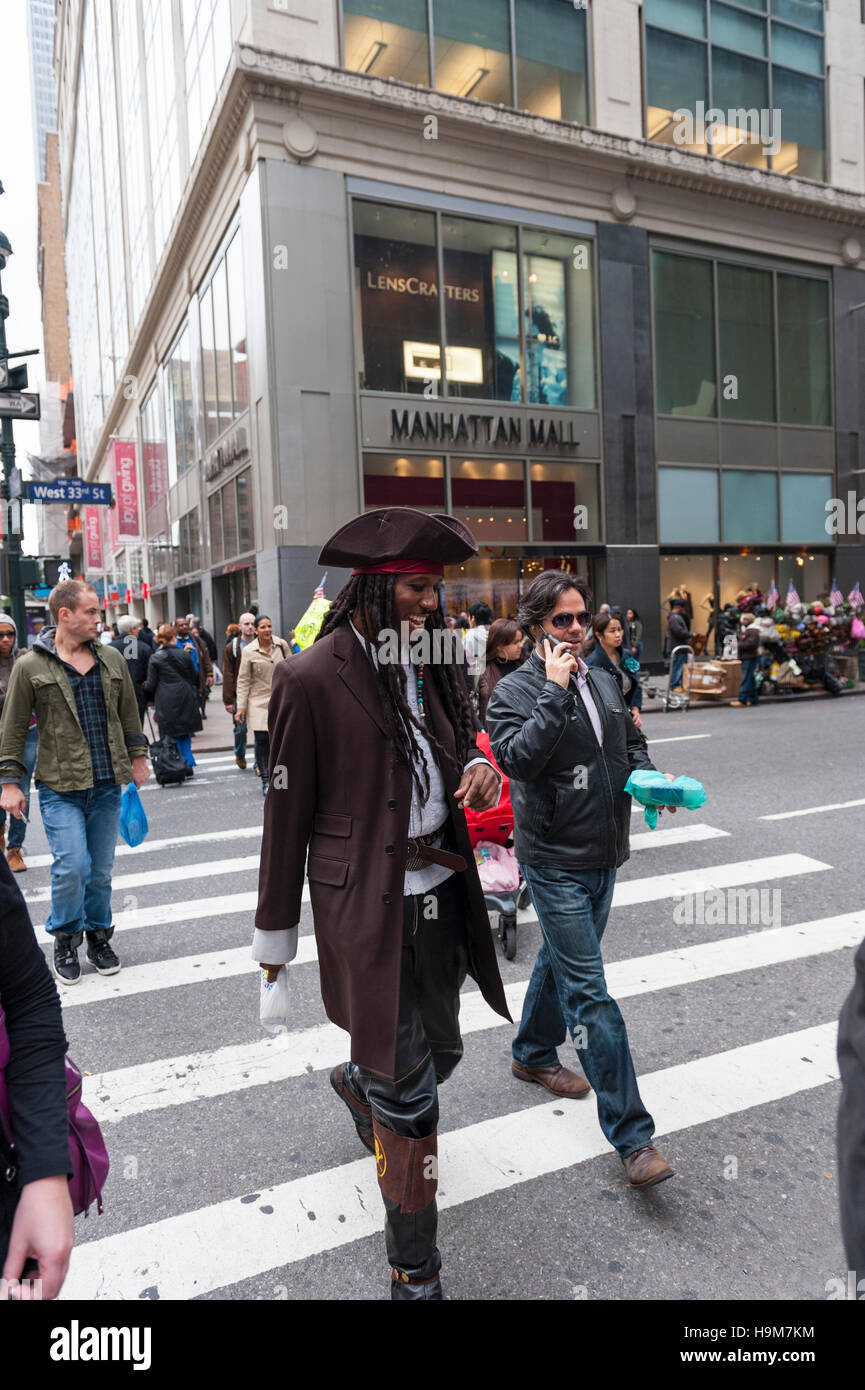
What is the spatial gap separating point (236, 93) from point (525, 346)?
7.88 meters

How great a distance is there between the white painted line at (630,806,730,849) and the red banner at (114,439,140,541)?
29428 millimetres

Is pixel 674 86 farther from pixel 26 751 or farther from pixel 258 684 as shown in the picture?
pixel 26 751

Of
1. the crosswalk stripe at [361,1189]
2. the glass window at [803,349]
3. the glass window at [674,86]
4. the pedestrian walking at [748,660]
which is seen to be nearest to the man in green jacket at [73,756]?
the crosswalk stripe at [361,1189]

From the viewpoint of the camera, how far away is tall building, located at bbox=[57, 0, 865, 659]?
687 inches

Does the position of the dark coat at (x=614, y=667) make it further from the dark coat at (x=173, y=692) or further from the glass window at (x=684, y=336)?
the glass window at (x=684, y=336)

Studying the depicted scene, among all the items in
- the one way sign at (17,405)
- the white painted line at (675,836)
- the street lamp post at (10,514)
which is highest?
the one way sign at (17,405)

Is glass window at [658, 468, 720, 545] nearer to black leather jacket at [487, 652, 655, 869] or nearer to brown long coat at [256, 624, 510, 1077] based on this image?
black leather jacket at [487, 652, 655, 869]

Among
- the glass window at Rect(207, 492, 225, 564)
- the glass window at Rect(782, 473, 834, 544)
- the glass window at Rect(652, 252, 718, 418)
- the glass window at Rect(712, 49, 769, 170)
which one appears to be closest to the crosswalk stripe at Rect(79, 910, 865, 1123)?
the glass window at Rect(207, 492, 225, 564)

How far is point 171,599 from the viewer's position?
31.7 m

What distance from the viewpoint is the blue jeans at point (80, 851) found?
15.6 ft

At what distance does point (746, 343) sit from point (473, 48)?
32.9ft

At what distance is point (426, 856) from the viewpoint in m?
2.46

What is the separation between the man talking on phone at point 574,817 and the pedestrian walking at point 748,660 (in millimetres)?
13422

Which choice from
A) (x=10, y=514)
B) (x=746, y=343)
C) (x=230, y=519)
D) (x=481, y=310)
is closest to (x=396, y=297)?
(x=481, y=310)
